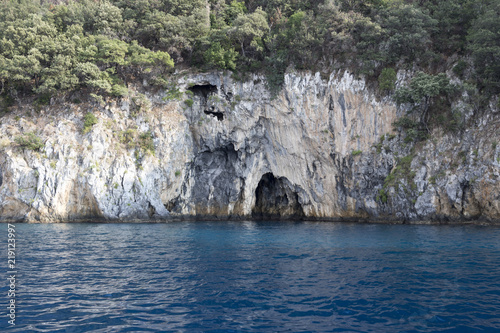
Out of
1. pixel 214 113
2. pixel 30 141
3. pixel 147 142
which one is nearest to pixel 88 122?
pixel 30 141

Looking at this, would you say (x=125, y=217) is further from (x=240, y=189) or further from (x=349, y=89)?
(x=349, y=89)

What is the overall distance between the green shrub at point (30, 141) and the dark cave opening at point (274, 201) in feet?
90.7

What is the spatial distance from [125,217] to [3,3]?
38.5 m

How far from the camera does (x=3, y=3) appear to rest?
161ft

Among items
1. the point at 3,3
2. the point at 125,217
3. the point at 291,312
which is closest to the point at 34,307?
the point at 291,312

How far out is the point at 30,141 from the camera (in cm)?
3759

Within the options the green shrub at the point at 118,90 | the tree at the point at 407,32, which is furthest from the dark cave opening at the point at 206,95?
the tree at the point at 407,32

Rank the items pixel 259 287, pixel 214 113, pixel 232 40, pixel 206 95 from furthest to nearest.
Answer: pixel 206 95 → pixel 214 113 → pixel 232 40 → pixel 259 287

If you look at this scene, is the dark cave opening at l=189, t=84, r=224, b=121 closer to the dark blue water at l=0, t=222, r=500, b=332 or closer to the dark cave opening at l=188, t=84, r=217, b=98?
the dark cave opening at l=188, t=84, r=217, b=98

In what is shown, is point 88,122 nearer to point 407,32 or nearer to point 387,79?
point 387,79

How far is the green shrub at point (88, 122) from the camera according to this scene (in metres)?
39.4

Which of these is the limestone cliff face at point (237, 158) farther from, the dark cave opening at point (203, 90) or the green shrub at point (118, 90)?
the green shrub at point (118, 90)

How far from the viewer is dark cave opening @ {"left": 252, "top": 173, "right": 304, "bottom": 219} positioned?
46125 mm

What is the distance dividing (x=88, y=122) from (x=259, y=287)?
34.9 metres
